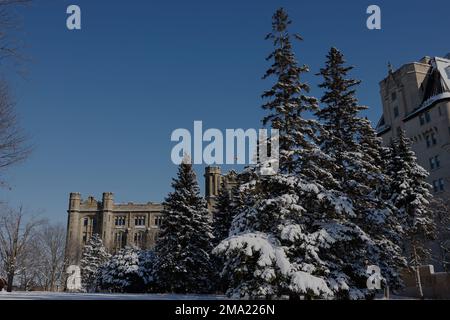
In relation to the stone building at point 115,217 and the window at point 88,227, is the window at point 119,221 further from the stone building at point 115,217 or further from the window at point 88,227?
the window at point 88,227

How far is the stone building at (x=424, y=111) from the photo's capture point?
4450 cm

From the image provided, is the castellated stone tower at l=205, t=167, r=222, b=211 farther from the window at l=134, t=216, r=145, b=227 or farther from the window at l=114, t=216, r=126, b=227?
the window at l=114, t=216, r=126, b=227

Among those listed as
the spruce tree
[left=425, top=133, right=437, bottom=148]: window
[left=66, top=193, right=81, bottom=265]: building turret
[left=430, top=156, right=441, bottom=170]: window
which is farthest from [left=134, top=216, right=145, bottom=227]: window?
[left=430, top=156, right=441, bottom=170]: window

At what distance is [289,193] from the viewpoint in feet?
53.1

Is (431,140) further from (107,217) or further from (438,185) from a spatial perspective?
(107,217)

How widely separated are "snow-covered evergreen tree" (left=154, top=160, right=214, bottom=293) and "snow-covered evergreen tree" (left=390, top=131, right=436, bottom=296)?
15168 millimetres

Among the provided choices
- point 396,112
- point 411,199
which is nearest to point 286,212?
point 411,199

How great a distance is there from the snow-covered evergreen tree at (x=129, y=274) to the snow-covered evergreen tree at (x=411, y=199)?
2166cm

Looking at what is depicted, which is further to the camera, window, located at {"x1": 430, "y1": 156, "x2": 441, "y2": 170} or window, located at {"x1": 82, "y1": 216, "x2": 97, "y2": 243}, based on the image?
window, located at {"x1": 82, "y1": 216, "x2": 97, "y2": 243}

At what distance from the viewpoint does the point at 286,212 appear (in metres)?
15.4

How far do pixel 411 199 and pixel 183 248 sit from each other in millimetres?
18105

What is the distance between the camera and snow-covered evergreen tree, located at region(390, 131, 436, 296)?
30.2 m
